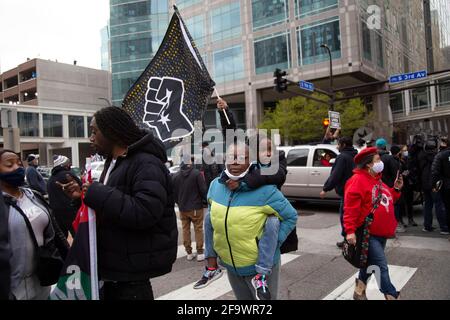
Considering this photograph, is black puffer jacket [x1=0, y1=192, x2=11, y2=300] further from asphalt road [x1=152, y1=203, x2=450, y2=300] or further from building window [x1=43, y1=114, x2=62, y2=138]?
building window [x1=43, y1=114, x2=62, y2=138]

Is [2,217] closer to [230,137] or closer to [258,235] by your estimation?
[258,235]

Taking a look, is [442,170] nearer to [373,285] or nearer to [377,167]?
[373,285]

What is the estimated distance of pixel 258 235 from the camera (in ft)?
9.53

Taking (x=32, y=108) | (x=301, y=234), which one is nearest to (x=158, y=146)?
(x=301, y=234)

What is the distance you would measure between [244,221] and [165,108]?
158 centimetres

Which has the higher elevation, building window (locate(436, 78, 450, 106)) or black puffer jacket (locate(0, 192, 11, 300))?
building window (locate(436, 78, 450, 106))

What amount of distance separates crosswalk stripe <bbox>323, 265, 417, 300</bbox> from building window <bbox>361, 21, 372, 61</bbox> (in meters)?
31.2

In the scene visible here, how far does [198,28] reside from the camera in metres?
42.4

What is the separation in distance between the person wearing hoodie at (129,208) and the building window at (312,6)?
3436cm

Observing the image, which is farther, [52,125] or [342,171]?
[52,125]

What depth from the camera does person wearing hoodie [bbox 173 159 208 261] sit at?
6536 millimetres

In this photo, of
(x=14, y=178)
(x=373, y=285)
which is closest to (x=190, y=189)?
(x=373, y=285)

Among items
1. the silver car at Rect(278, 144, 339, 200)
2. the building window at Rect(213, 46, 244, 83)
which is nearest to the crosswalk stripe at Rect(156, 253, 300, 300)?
the silver car at Rect(278, 144, 339, 200)

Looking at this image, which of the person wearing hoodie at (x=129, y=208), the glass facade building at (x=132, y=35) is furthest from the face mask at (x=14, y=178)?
the glass facade building at (x=132, y=35)
